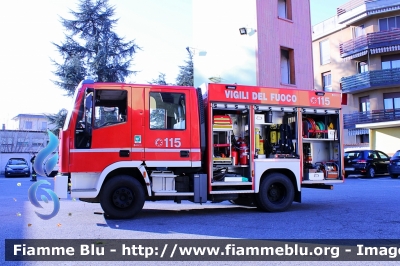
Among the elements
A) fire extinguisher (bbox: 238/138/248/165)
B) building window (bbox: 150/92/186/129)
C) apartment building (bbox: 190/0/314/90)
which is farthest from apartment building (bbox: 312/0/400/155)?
building window (bbox: 150/92/186/129)

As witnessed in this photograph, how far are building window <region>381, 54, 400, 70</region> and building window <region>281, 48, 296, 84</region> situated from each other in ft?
54.5

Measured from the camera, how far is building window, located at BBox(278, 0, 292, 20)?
66.3ft

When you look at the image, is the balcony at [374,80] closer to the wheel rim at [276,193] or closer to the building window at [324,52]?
the building window at [324,52]

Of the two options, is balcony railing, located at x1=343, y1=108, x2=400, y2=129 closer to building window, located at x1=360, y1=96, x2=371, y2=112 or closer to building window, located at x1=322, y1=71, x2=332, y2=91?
building window, located at x1=360, y1=96, x2=371, y2=112

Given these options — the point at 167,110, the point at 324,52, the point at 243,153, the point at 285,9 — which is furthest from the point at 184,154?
the point at 324,52

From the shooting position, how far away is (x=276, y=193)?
9477 mm

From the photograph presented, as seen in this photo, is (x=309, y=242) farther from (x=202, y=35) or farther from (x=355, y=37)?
(x=355, y=37)

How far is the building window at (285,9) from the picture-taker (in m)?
20.2

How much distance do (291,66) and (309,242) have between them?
49.1 feet

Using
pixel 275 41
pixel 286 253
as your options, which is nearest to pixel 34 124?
pixel 275 41

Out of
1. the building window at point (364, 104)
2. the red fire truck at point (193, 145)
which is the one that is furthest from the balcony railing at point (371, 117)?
the red fire truck at point (193, 145)

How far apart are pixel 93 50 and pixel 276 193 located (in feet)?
71.3

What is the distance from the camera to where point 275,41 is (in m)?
19.4

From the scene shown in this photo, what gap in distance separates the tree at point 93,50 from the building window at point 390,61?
68.1ft
